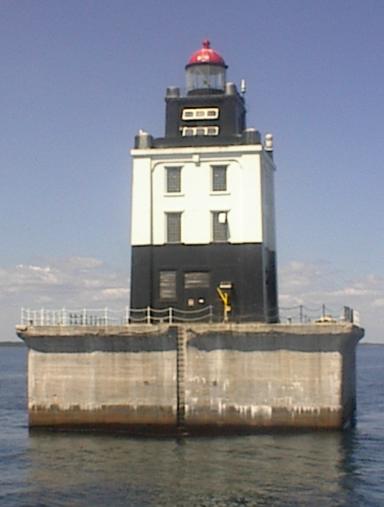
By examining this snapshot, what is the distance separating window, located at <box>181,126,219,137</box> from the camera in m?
44.0

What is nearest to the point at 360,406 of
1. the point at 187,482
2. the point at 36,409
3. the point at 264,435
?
the point at 264,435

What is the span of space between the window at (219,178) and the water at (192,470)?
11.0 meters

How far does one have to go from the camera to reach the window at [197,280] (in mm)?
42062

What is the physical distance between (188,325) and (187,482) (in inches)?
369

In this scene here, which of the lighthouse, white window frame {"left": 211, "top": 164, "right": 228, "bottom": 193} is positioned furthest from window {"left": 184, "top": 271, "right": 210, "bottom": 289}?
white window frame {"left": 211, "top": 164, "right": 228, "bottom": 193}

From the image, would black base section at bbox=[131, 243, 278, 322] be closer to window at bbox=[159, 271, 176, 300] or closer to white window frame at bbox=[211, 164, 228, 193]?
window at bbox=[159, 271, 176, 300]

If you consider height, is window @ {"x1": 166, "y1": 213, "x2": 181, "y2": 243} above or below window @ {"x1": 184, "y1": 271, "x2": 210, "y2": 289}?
above

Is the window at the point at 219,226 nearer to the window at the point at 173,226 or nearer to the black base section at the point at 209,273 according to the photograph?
the black base section at the point at 209,273

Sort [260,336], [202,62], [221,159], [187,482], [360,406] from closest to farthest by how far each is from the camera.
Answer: [187,482], [260,336], [221,159], [202,62], [360,406]

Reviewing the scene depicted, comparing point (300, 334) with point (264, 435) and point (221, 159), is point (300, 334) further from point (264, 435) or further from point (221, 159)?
point (221, 159)

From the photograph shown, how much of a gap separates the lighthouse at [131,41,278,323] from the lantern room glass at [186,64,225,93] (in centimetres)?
299

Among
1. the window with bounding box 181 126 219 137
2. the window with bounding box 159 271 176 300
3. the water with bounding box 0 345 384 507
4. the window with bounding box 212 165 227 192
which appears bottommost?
the water with bounding box 0 345 384 507

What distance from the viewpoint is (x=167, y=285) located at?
1667 inches

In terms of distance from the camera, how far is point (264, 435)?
1483 inches
